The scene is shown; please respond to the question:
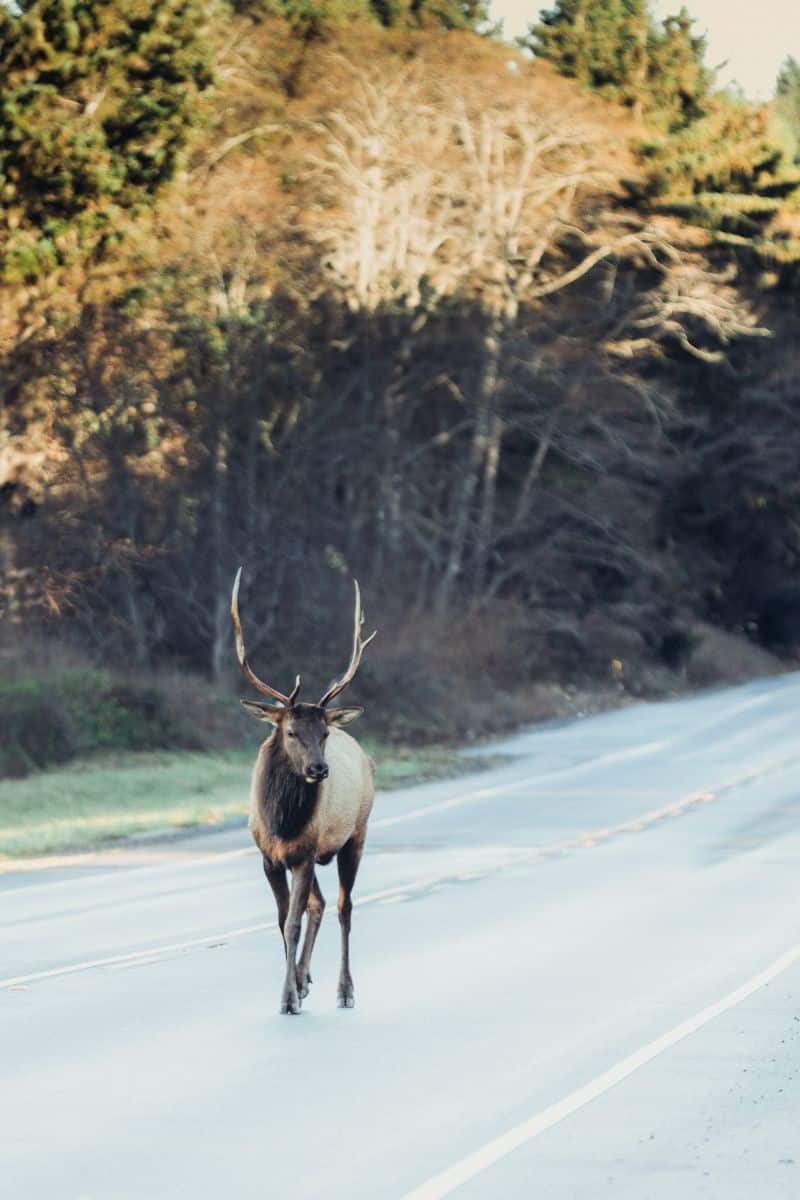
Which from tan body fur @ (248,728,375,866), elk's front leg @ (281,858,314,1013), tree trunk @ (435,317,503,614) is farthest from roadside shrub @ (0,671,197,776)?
elk's front leg @ (281,858,314,1013)

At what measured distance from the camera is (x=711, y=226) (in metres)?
61.2

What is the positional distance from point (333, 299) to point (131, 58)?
24.2 feet

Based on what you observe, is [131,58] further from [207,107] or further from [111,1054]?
[111,1054]

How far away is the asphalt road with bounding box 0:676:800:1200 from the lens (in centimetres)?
927

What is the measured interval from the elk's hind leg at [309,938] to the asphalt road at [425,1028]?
7.3 inches

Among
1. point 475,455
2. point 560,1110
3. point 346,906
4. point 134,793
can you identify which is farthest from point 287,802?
point 475,455

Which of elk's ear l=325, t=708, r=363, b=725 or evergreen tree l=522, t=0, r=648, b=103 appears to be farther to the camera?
evergreen tree l=522, t=0, r=648, b=103

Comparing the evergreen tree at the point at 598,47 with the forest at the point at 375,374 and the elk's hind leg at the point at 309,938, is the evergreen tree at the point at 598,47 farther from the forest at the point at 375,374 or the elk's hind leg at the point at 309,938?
the elk's hind leg at the point at 309,938

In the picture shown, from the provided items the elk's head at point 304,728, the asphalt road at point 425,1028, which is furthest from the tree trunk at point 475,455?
the elk's head at point 304,728

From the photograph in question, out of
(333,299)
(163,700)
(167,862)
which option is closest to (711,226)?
(333,299)

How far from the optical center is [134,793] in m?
31.2

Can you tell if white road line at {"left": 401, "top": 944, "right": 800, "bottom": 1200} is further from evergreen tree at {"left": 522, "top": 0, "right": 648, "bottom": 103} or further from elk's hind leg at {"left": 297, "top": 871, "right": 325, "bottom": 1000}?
evergreen tree at {"left": 522, "top": 0, "right": 648, "bottom": 103}

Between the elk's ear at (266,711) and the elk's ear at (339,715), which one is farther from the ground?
the elk's ear at (266,711)

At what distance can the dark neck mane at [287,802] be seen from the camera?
13188 mm
